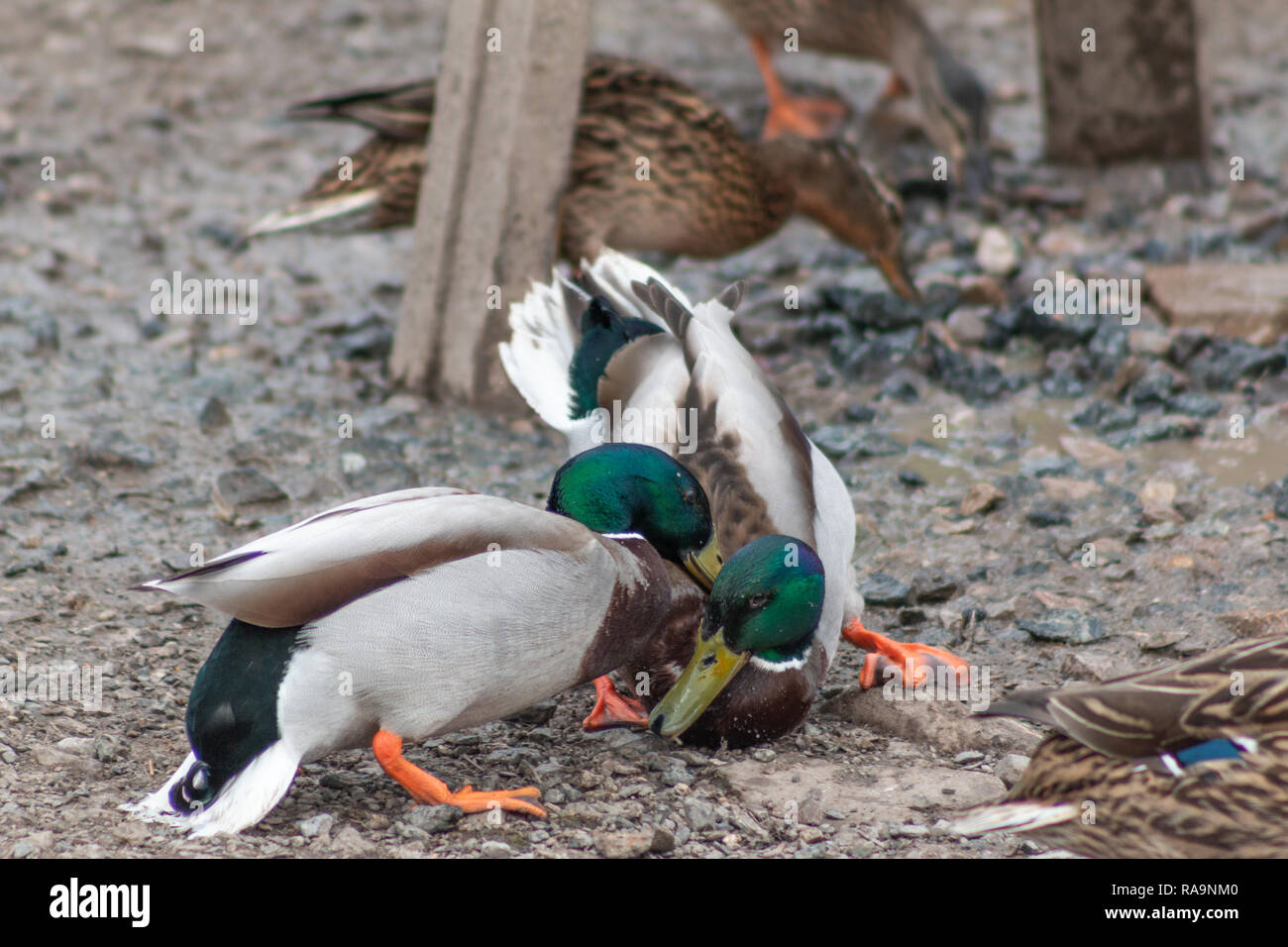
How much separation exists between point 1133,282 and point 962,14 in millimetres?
4957

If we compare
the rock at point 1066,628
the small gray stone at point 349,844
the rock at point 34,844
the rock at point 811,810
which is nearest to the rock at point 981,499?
the rock at point 1066,628

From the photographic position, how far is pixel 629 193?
5.76 metres

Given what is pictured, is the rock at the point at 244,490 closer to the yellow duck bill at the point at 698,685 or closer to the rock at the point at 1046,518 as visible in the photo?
the yellow duck bill at the point at 698,685

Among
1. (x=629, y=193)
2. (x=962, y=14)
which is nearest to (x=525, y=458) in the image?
(x=629, y=193)

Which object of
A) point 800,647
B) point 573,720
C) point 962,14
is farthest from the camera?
point 962,14

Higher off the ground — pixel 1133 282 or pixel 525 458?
pixel 1133 282

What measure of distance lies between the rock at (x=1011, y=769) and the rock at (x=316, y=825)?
143cm

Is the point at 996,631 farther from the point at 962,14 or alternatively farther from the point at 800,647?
the point at 962,14

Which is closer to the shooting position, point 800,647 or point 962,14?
point 800,647

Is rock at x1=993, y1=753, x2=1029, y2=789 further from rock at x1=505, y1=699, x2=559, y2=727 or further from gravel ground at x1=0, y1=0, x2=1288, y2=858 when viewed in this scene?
rock at x1=505, y1=699, x2=559, y2=727

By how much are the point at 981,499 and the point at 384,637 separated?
88.1 inches

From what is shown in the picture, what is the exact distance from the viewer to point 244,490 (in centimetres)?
483

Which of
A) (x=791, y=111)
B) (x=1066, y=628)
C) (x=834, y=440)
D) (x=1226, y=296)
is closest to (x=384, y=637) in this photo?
(x=1066, y=628)

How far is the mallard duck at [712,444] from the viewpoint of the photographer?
3527 mm
